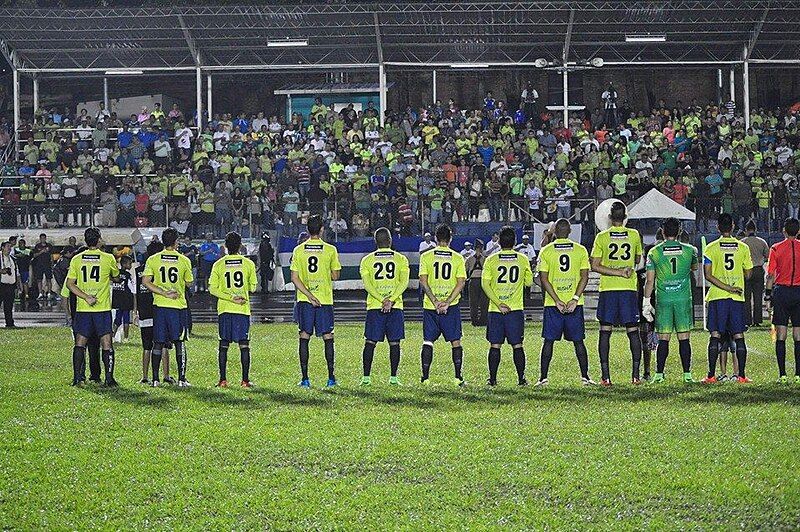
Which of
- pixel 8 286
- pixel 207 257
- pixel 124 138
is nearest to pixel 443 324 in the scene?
pixel 8 286

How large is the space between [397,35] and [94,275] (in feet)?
94.1

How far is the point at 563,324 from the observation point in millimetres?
15492

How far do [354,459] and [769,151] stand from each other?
31237mm

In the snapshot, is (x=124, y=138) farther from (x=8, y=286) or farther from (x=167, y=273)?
(x=167, y=273)

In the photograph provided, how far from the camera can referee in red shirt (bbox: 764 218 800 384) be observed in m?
15.6

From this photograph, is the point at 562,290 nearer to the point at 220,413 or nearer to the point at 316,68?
the point at 220,413

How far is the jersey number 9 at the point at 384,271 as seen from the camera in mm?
15891

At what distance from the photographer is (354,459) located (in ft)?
35.2

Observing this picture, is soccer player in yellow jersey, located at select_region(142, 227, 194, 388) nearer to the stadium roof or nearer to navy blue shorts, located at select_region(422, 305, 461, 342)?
navy blue shorts, located at select_region(422, 305, 461, 342)

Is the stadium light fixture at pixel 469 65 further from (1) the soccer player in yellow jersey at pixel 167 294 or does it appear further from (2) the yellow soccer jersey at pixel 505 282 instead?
(2) the yellow soccer jersey at pixel 505 282

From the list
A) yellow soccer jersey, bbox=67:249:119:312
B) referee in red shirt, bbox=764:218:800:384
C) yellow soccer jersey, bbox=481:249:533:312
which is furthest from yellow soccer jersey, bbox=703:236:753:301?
yellow soccer jersey, bbox=67:249:119:312

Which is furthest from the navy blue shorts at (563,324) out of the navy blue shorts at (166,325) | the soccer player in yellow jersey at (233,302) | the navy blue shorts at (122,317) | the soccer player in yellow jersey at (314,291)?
the navy blue shorts at (122,317)

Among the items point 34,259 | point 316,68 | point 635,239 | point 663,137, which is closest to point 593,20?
point 663,137

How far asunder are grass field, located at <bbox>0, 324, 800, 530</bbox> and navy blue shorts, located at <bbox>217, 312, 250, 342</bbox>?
724 millimetres
